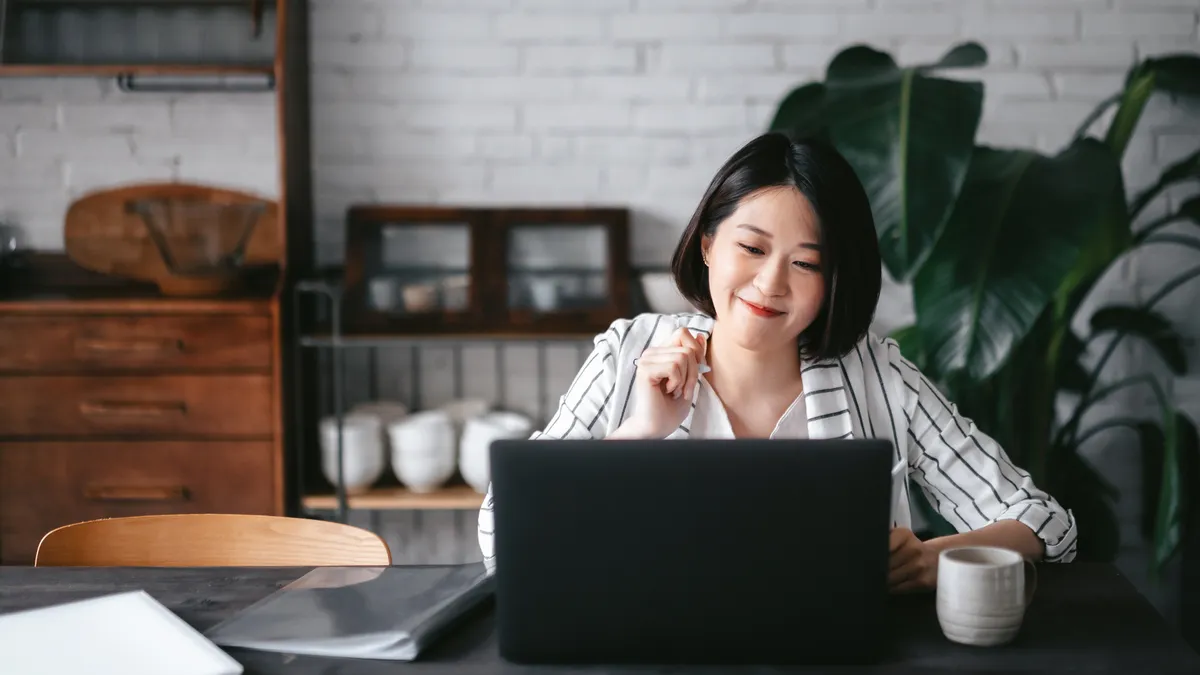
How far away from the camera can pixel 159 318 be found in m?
2.48

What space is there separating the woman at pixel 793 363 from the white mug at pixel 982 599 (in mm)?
184

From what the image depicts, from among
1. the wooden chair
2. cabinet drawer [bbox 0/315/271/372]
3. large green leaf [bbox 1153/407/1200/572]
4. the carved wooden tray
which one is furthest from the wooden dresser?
large green leaf [bbox 1153/407/1200/572]

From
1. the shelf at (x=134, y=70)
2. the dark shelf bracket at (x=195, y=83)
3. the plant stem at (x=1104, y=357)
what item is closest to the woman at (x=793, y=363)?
the plant stem at (x=1104, y=357)

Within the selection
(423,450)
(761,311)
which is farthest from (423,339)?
(761,311)

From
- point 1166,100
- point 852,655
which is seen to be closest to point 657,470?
point 852,655

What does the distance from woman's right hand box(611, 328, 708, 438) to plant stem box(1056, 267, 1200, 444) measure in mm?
1421

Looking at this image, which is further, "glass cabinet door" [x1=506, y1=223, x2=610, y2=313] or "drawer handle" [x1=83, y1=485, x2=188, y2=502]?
"glass cabinet door" [x1=506, y1=223, x2=610, y2=313]

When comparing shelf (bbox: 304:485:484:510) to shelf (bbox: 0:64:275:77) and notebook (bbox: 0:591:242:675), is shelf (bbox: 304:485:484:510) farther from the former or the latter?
notebook (bbox: 0:591:242:675)

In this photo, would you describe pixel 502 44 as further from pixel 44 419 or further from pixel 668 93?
pixel 44 419

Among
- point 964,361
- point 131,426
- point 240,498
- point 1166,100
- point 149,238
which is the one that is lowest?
point 240,498

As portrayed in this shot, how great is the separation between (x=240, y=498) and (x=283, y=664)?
1671mm

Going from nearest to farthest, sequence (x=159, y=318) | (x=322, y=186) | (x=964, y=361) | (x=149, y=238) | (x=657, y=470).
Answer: (x=657, y=470) → (x=964, y=361) → (x=159, y=318) → (x=149, y=238) → (x=322, y=186)

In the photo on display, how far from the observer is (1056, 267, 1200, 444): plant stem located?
8.02 feet

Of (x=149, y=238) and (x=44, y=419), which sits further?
(x=149, y=238)
